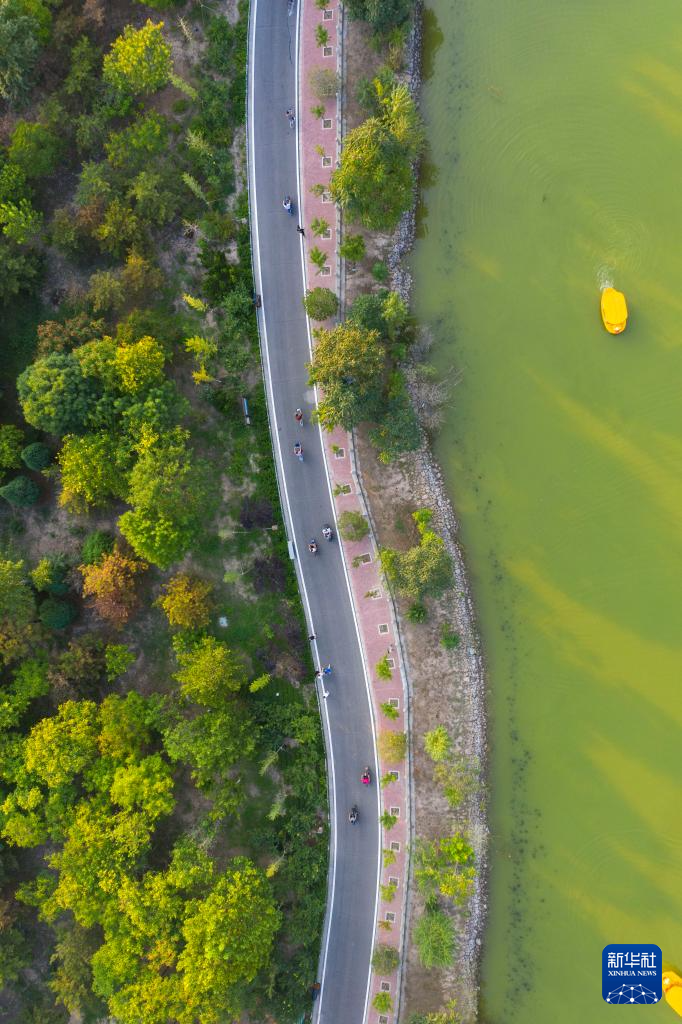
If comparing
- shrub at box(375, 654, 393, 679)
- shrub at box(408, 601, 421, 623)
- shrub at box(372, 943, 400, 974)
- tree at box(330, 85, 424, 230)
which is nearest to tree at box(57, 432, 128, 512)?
shrub at box(375, 654, 393, 679)

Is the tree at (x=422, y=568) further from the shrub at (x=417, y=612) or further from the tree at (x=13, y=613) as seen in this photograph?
the tree at (x=13, y=613)

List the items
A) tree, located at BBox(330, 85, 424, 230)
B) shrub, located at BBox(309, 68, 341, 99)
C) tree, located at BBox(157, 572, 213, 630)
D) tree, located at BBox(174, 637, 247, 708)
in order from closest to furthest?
tree, located at BBox(330, 85, 424, 230) < tree, located at BBox(174, 637, 247, 708) < tree, located at BBox(157, 572, 213, 630) < shrub, located at BBox(309, 68, 341, 99)

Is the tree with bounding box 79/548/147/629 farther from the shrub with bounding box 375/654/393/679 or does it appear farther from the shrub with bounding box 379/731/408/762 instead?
the shrub with bounding box 379/731/408/762

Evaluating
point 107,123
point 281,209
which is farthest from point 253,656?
point 107,123

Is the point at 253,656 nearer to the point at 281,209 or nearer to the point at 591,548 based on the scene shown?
the point at 591,548

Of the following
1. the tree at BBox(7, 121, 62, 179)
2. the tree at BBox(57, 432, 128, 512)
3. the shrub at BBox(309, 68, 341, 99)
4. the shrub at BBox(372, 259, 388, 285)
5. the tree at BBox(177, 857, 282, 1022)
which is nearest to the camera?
the tree at BBox(177, 857, 282, 1022)

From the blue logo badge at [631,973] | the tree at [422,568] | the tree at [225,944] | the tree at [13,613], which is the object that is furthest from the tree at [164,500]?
the blue logo badge at [631,973]
